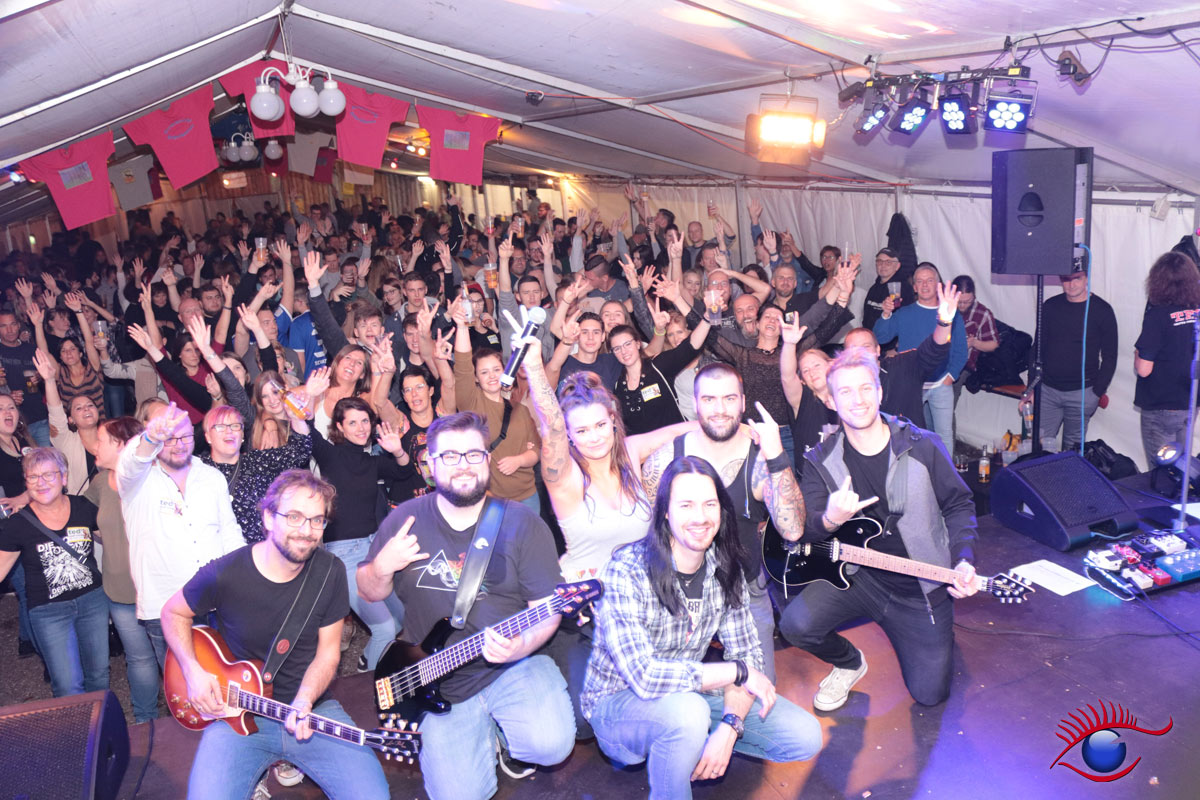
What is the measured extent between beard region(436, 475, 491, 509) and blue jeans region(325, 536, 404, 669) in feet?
3.18

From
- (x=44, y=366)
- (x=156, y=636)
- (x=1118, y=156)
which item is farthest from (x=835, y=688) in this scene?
(x=44, y=366)

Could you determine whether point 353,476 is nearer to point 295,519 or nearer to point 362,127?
point 295,519

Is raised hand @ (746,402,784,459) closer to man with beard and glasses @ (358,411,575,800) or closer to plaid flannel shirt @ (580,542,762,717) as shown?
plaid flannel shirt @ (580,542,762,717)

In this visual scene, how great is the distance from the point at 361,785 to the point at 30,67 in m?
3.76

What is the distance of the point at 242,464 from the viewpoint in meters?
4.25

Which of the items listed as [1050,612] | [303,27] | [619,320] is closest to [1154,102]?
[1050,612]

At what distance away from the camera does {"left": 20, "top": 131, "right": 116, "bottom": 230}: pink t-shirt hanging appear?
6.31m

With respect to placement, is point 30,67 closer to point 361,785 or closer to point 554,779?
point 361,785

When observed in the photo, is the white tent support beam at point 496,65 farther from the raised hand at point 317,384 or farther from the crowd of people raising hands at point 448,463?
the raised hand at point 317,384

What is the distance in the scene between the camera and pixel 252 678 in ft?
10.6

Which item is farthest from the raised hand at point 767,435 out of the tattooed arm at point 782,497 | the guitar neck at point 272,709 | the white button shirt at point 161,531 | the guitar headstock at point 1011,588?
the white button shirt at point 161,531

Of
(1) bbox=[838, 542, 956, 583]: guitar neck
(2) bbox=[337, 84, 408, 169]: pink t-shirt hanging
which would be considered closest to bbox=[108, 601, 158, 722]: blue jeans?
(1) bbox=[838, 542, 956, 583]: guitar neck

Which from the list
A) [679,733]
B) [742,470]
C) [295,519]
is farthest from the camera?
[742,470]

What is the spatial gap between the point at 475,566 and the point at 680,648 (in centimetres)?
81
